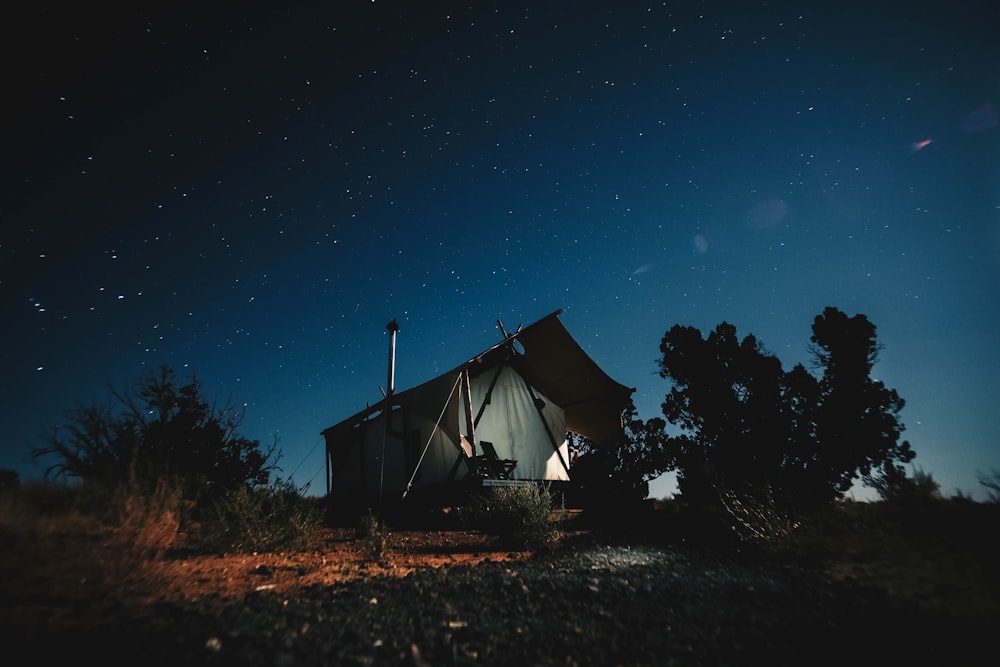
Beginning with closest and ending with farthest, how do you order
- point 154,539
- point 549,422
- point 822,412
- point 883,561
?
1. point 154,539
2. point 883,561
3. point 549,422
4. point 822,412

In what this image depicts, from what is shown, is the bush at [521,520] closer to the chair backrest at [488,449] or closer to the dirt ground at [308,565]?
the dirt ground at [308,565]

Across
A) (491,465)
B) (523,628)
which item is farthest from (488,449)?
(523,628)

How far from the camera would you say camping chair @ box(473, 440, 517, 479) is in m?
9.81

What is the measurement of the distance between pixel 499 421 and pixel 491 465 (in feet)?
7.44

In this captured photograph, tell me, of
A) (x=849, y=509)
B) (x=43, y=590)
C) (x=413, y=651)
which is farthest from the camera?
(x=849, y=509)

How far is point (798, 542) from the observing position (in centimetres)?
480

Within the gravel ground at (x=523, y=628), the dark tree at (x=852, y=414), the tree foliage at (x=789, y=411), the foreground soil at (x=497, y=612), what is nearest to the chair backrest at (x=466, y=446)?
the foreground soil at (x=497, y=612)

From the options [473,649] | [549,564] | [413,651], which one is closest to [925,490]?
[549,564]

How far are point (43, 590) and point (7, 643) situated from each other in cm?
91

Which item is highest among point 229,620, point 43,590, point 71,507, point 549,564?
point 71,507

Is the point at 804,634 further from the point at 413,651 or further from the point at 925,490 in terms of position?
the point at 925,490

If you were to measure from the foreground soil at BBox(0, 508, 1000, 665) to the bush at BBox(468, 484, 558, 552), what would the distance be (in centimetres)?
164

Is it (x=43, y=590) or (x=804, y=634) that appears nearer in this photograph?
(x=804, y=634)

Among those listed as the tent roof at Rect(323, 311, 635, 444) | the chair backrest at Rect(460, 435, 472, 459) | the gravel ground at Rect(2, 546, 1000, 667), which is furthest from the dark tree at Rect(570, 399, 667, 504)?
the gravel ground at Rect(2, 546, 1000, 667)
